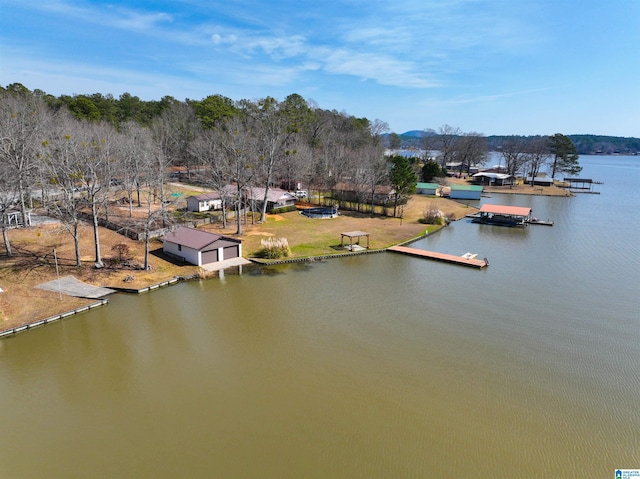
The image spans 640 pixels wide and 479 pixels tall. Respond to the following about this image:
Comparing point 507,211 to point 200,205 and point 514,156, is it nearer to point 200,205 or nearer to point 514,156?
point 200,205

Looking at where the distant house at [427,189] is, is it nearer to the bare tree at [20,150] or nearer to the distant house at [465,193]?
the distant house at [465,193]

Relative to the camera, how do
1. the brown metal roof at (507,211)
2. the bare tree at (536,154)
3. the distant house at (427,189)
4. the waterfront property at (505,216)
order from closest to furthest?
1. the brown metal roof at (507,211)
2. the waterfront property at (505,216)
3. the distant house at (427,189)
4. the bare tree at (536,154)

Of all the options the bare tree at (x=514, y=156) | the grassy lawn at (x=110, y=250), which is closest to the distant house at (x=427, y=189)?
the grassy lawn at (x=110, y=250)

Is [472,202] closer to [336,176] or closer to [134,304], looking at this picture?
[336,176]

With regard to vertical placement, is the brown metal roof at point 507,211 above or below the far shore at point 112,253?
above

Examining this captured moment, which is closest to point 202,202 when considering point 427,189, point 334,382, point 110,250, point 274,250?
point 110,250
